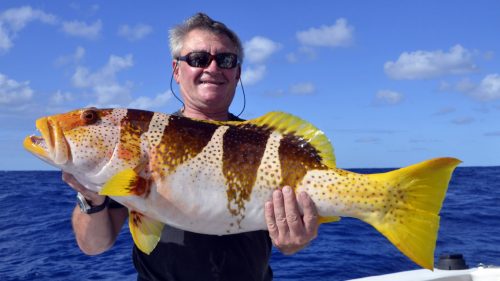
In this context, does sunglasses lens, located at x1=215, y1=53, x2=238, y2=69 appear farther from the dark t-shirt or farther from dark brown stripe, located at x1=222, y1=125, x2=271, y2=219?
the dark t-shirt

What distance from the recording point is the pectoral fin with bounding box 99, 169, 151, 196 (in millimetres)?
2904

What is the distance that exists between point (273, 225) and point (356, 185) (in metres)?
0.59

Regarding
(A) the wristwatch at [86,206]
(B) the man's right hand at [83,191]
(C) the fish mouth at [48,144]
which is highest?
(C) the fish mouth at [48,144]

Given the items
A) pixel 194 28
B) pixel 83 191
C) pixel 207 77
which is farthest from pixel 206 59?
pixel 83 191

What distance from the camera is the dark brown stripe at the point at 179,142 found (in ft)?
10.1

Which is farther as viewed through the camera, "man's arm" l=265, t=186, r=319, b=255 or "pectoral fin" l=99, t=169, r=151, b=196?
"man's arm" l=265, t=186, r=319, b=255

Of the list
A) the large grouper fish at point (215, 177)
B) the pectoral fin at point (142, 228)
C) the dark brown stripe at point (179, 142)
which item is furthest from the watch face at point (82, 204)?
the dark brown stripe at point (179, 142)

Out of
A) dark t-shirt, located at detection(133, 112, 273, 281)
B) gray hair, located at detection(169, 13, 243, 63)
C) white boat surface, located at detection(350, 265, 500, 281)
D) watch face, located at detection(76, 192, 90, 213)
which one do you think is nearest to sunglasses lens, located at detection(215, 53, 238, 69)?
gray hair, located at detection(169, 13, 243, 63)

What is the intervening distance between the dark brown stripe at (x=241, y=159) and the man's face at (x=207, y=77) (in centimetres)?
88

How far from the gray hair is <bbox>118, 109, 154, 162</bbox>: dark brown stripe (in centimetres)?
112

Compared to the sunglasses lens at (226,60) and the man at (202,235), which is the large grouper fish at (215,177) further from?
the sunglasses lens at (226,60)

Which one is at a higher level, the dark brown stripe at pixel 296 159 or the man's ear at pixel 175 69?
the man's ear at pixel 175 69

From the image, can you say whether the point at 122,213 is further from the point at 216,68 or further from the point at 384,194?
the point at 384,194

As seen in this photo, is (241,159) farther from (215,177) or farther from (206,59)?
(206,59)
